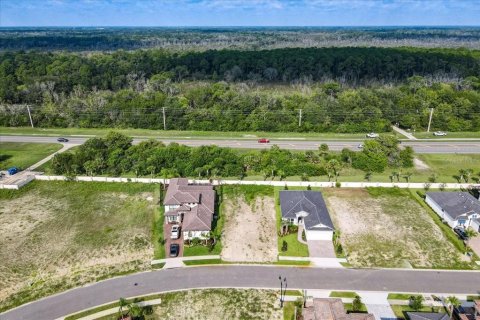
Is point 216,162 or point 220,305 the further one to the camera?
point 216,162

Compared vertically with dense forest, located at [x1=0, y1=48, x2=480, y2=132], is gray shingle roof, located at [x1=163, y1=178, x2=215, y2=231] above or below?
below

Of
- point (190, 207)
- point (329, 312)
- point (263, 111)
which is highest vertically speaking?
point (263, 111)

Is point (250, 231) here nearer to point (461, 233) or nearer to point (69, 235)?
point (69, 235)

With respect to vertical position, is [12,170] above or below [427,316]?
below

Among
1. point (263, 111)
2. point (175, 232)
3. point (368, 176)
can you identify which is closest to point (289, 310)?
point (175, 232)

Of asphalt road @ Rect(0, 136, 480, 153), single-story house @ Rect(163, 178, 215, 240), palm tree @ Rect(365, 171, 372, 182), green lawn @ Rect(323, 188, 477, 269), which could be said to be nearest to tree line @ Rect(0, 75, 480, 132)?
asphalt road @ Rect(0, 136, 480, 153)

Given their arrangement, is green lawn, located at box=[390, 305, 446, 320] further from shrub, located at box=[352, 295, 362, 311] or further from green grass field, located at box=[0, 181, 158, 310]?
green grass field, located at box=[0, 181, 158, 310]

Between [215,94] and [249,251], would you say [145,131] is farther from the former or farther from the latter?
[249,251]
